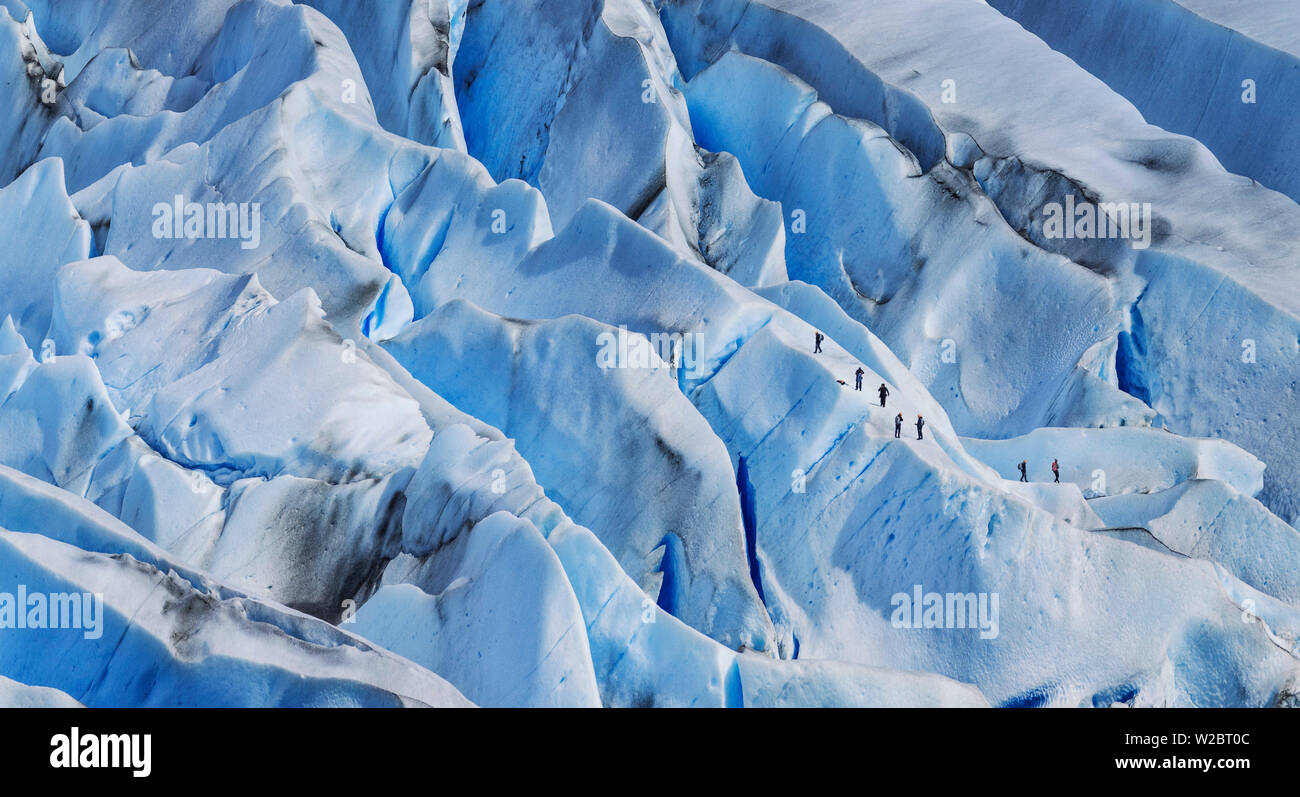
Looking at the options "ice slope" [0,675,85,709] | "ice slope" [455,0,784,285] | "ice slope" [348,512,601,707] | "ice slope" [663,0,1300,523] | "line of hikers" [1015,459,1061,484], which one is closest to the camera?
"ice slope" [0,675,85,709]

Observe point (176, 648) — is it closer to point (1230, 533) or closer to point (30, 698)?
point (30, 698)

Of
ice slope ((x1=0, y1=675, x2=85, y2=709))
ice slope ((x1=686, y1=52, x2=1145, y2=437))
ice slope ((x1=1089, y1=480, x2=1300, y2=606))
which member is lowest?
ice slope ((x1=1089, y1=480, x2=1300, y2=606))

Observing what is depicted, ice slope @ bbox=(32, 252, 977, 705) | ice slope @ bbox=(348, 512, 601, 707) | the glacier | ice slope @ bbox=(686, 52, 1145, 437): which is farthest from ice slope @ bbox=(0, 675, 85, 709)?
ice slope @ bbox=(686, 52, 1145, 437)

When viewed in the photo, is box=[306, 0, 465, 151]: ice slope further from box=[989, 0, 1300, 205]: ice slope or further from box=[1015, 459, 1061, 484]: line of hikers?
box=[989, 0, 1300, 205]: ice slope

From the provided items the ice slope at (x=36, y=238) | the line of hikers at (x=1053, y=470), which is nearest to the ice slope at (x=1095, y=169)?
the line of hikers at (x=1053, y=470)
